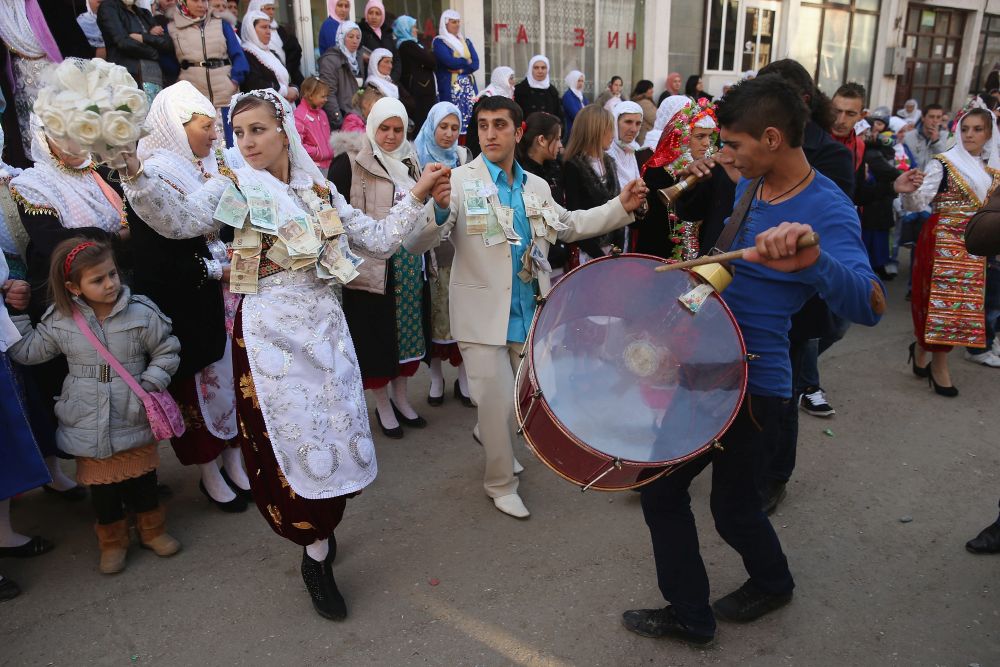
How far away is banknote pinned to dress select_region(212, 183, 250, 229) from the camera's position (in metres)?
2.46

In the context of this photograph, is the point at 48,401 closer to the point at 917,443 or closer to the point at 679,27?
the point at 917,443

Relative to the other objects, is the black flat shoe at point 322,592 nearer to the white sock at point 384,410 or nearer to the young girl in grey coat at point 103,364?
the young girl in grey coat at point 103,364

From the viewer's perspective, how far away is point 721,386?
2264mm

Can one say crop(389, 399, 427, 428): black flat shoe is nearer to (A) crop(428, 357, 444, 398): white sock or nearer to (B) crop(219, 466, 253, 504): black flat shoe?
(A) crop(428, 357, 444, 398): white sock

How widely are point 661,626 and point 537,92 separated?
8.58 meters

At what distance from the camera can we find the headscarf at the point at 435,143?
4.83 meters

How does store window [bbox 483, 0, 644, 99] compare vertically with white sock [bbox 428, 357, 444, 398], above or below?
above

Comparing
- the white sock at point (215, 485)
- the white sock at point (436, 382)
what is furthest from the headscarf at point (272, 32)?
the white sock at point (215, 485)

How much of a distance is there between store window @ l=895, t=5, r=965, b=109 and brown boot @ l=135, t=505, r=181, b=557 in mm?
19867

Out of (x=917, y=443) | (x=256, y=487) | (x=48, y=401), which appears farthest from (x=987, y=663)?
(x=48, y=401)

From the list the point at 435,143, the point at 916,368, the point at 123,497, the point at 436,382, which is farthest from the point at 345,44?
the point at 916,368

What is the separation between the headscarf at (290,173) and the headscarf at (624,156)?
135 inches

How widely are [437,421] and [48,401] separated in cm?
218

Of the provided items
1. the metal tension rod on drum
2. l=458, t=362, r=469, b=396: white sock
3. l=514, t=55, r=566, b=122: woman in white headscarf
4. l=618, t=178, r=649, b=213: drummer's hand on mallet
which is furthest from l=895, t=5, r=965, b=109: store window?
the metal tension rod on drum
